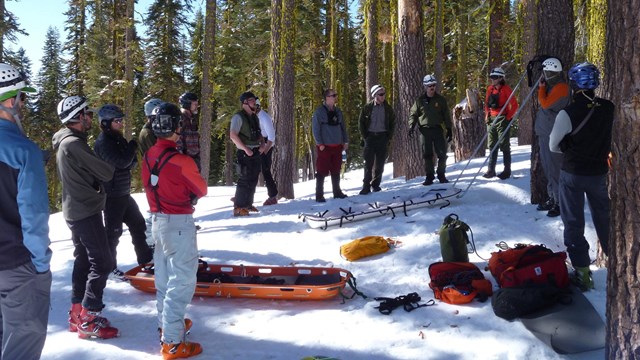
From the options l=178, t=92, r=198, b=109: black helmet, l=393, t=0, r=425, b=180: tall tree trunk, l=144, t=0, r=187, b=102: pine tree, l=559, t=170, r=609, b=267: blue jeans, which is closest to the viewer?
l=559, t=170, r=609, b=267: blue jeans

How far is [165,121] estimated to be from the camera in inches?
175

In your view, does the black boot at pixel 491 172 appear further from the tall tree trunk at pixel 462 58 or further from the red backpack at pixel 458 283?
the tall tree trunk at pixel 462 58

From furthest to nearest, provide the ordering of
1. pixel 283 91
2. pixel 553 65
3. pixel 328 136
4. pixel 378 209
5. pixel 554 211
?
1. pixel 283 91
2. pixel 328 136
3. pixel 378 209
4. pixel 554 211
5. pixel 553 65

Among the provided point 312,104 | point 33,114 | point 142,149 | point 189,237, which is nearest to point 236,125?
point 142,149

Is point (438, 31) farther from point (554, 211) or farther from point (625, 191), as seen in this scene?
point (625, 191)

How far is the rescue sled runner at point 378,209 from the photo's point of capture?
809 cm

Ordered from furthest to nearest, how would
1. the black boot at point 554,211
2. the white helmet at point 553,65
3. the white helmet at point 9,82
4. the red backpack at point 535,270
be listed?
the black boot at point 554,211 < the white helmet at point 553,65 < the red backpack at point 535,270 < the white helmet at point 9,82

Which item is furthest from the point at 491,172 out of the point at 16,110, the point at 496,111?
the point at 16,110

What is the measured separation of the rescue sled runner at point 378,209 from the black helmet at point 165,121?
3976 mm

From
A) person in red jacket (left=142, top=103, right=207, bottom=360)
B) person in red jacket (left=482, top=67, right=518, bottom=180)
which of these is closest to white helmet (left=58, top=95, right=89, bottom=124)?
person in red jacket (left=142, top=103, right=207, bottom=360)

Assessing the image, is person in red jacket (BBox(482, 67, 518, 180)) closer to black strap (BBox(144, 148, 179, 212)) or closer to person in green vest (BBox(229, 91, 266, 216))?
person in green vest (BBox(229, 91, 266, 216))

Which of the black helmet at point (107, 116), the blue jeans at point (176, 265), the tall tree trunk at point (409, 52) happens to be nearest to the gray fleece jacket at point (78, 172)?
the black helmet at point (107, 116)

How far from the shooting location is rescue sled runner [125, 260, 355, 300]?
5.57 metres

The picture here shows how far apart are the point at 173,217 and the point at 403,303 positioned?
8.41 ft
